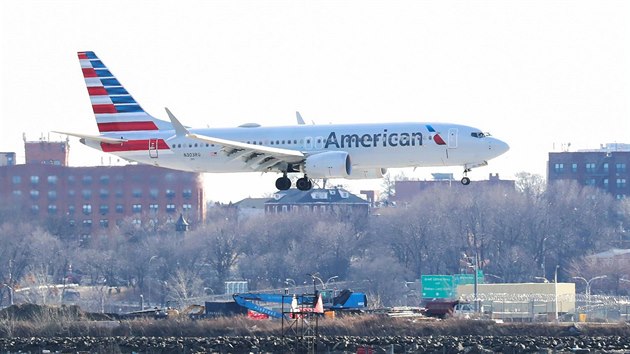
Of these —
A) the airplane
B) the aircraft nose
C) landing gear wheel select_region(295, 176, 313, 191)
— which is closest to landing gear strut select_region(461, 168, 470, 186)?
the airplane

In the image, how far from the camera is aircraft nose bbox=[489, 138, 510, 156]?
311 feet

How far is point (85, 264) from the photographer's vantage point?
168625mm

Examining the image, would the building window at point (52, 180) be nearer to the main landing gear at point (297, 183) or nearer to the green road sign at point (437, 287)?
the green road sign at point (437, 287)

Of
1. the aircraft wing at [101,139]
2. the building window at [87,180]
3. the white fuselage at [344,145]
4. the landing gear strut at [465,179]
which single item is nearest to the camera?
the white fuselage at [344,145]

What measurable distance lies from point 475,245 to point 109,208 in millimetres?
36012

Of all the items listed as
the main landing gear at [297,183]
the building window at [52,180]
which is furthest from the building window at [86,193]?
the main landing gear at [297,183]

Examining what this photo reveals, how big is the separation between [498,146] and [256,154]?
1306 cm

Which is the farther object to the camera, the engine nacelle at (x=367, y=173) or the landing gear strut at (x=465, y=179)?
the engine nacelle at (x=367, y=173)

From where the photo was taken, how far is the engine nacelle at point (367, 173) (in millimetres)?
97062

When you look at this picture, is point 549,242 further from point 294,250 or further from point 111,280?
point 111,280

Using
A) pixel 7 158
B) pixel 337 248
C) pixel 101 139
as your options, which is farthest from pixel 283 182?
pixel 7 158

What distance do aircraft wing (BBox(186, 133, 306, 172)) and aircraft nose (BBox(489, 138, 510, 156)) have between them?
1008cm

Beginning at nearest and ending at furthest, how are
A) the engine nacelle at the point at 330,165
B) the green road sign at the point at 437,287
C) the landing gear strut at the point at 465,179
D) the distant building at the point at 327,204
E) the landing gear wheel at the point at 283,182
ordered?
the engine nacelle at the point at 330,165 → the landing gear strut at the point at 465,179 → the landing gear wheel at the point at 283,182 → the green road sign at the point at 437,287 → the distant building at the point at 327,204

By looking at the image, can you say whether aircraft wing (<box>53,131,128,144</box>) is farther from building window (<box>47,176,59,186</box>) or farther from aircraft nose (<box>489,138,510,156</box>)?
building window (<box>47,176,59,186</box>)
